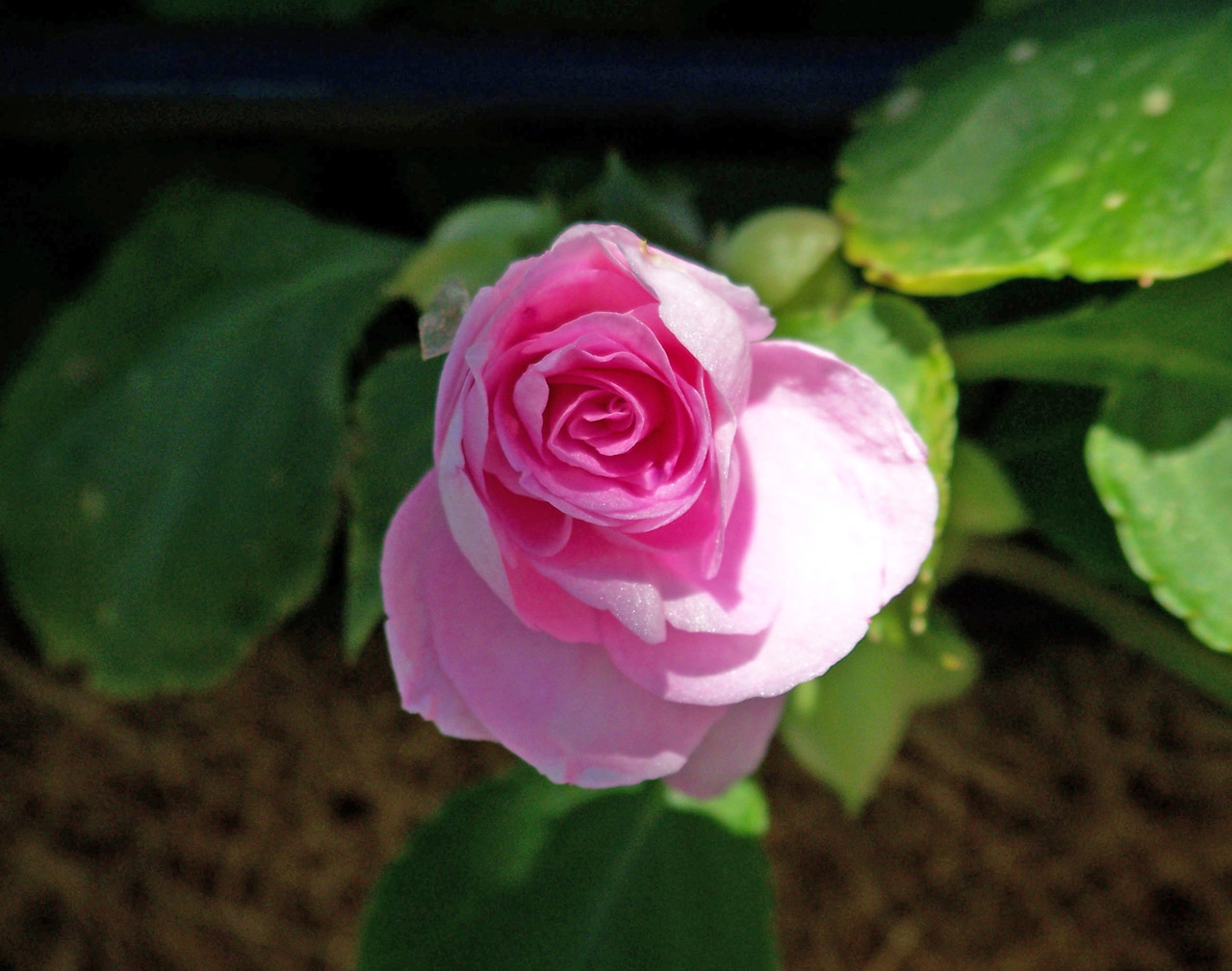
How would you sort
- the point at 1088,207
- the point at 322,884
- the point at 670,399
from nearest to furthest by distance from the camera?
1. the point at 670,399
2. the point at 1088,207
3. the point at 322,884

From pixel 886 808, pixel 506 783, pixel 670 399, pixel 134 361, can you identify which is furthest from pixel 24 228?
pixel 886 808

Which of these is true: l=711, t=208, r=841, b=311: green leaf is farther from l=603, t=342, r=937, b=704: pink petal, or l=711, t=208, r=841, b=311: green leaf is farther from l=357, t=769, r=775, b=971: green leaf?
l=357, t=769, r=775, b=971: green leaf

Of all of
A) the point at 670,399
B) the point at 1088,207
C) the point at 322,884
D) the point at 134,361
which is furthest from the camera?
the point at 322,884

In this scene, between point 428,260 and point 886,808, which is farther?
point 886,808

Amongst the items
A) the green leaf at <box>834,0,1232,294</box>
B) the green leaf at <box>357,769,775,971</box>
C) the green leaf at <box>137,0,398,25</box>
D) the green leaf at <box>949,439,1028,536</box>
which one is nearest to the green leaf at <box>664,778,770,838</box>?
the green leaf at <box>357,769,775,971</box>

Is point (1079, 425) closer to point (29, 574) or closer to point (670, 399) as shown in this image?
point (670, 399)

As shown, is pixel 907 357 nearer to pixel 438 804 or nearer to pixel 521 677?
pixel 521 677

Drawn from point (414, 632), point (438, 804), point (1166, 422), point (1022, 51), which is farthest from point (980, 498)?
point (438, 804)
